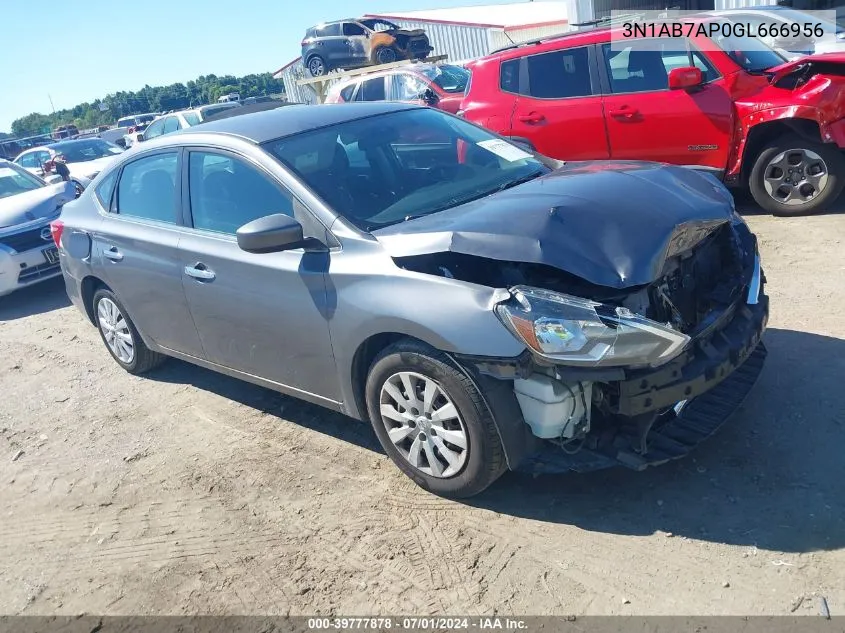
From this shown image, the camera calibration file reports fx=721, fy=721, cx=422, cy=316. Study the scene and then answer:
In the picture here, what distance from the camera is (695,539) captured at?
2.93 m

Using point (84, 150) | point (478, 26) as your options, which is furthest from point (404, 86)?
point (478, 26)

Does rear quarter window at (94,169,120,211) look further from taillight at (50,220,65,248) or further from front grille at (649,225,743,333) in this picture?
front grille at (649,225,743,333)

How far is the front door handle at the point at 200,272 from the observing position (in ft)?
13.5

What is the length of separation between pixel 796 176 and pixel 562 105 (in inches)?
92.3

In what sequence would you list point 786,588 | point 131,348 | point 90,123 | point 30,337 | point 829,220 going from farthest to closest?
point 90,123 → point 30,337 → point 829,220 → point 131,348 → point 786,588

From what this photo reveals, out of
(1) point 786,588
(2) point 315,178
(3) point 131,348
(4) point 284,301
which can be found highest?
(2) point 315,178

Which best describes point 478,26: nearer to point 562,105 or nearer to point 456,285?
point 562,105

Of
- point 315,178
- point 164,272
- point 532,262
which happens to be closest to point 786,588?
point 532,262

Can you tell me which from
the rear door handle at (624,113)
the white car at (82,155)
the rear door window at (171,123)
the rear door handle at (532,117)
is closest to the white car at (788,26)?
the rear door handle at (624,113)

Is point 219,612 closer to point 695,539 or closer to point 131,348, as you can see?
point 695,539

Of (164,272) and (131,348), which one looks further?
(131,348)

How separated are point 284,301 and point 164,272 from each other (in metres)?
1.17

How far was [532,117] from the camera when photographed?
25.0 ft

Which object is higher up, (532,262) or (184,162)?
(184,162)
